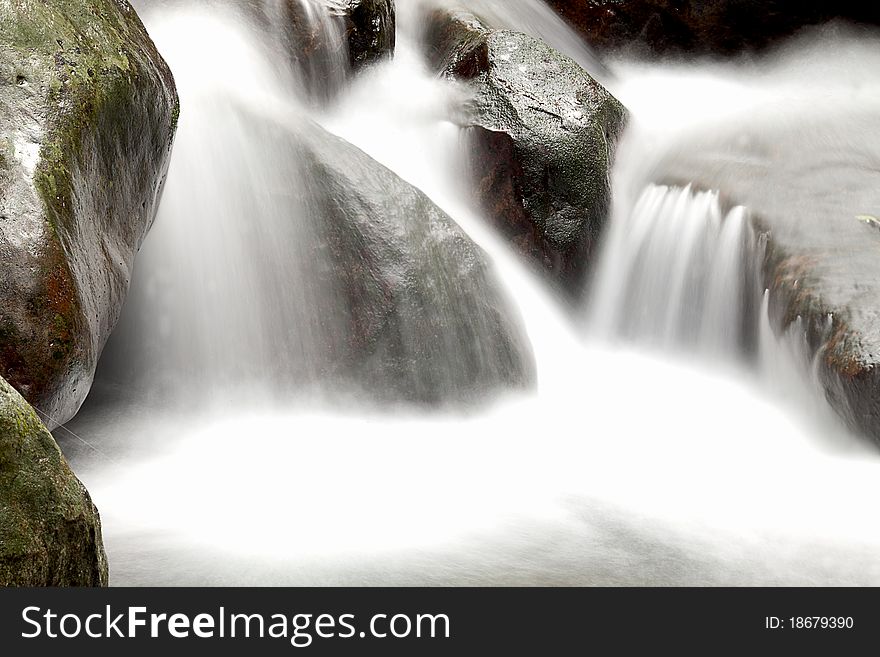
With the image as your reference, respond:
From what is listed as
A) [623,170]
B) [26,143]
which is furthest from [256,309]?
[623,170]

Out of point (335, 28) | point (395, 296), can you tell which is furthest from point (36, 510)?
point (335, 28)

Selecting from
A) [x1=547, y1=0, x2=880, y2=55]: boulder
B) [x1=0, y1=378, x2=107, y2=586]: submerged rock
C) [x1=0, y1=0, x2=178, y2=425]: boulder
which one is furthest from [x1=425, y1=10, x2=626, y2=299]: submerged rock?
[x1=0, y1=378, x2=107, y2=586]: submerged rock

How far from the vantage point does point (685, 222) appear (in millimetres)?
6887

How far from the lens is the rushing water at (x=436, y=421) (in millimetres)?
3521

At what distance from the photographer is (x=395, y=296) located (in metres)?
5.21

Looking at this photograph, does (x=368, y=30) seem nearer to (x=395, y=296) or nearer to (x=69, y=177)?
(x=395, y=296)

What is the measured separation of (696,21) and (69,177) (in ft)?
31.0

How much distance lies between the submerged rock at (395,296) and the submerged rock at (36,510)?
283cm

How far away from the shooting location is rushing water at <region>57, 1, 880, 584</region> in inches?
139

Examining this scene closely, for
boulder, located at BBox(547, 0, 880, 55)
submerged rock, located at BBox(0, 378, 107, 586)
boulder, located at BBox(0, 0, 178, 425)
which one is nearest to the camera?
submerged rock, located at BBox(0, 378, 107, 586)

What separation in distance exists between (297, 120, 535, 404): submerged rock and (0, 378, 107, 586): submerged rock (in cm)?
283

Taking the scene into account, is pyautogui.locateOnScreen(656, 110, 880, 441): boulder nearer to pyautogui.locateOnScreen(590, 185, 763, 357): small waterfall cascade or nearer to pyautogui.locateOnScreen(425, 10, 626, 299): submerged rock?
pyautogui.locateOnScreen(590, 185, 763, 357): small waterfall cascade

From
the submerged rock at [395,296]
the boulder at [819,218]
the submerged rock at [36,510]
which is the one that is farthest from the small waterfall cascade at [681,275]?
the submerged rock at [36,510]

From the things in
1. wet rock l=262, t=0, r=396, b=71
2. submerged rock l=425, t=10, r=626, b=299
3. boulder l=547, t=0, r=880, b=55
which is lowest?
submerged rock l=425, t=10, r=626, b=299
